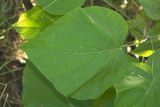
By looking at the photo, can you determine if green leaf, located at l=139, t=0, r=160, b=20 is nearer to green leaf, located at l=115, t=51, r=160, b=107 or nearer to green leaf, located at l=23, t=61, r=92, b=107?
green leaf, located at l=115, t=51, r=160, b=107

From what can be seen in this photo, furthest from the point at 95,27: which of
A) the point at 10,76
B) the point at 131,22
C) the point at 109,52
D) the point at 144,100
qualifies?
the point at 10,76

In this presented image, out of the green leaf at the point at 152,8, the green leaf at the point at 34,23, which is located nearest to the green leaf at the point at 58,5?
the green leaf at the point at 34,23

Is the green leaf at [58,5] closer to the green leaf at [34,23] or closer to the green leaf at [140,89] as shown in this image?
the green leaf at [34,23]

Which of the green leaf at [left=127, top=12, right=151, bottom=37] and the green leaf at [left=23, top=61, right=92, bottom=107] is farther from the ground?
the green leaf at [left=127, top=12, right=151, bottom=37]

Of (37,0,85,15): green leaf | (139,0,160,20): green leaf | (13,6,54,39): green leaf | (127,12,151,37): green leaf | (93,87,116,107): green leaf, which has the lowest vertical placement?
(93,87,116,107): green leaf

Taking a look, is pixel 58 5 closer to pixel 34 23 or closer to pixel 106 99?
pixel 34 23

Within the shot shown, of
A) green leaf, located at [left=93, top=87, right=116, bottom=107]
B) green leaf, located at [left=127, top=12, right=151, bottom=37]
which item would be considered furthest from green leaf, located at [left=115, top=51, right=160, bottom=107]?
green leaf, located at [left=127, top=12, right=151, bottom=37]

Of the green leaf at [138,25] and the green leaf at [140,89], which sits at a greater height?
the green leaf at [140,89]
